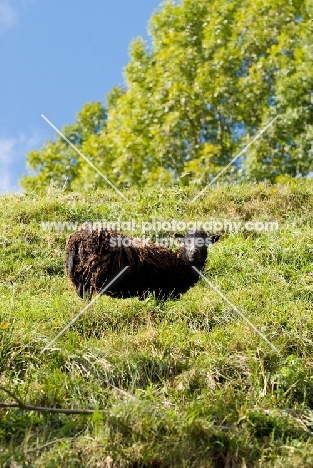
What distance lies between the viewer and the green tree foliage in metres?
21.9

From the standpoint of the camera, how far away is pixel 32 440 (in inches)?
201

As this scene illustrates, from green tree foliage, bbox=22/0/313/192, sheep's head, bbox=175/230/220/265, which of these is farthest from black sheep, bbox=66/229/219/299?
green tree foliage, bbox=22/0/313/192

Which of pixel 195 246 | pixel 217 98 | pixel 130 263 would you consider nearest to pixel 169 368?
pixel 130 263

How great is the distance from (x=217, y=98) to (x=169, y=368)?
60.1 ft

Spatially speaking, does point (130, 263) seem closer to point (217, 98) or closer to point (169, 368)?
point (169, 368)

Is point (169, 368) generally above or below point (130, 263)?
below

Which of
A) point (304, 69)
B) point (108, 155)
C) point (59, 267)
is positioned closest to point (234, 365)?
point (59, 267)

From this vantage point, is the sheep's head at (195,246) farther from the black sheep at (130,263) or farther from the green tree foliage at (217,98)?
the green tree foliage at (217,98)

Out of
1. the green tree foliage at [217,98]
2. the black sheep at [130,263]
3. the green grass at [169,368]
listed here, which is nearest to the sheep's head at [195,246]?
the black sheep at [130,263]

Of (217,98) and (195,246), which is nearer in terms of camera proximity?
(195,246)

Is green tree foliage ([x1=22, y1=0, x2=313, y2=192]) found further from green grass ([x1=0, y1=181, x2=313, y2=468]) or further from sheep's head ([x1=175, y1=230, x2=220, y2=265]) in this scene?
sheep's head ([x1=175, y1=230, x2=220, y2=265])

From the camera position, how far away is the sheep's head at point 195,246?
7086 mm

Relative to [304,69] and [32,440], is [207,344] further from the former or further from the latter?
[304,69]

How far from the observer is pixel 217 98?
2328 cm
